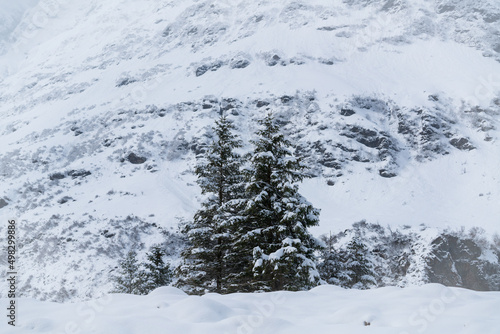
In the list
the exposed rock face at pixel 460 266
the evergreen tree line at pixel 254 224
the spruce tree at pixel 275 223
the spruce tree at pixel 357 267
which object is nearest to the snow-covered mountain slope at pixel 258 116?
the exposed rock face at pixel 460 266

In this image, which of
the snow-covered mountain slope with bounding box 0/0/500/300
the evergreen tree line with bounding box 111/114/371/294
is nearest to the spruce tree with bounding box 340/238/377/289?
the evergreen tree line with bounding box 111/114/371/294

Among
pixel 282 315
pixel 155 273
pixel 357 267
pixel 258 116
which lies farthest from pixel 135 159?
pixel 282 315

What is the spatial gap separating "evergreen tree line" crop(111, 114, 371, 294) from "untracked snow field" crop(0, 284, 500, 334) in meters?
4.58

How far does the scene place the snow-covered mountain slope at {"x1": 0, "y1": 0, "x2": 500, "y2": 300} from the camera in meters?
60.0

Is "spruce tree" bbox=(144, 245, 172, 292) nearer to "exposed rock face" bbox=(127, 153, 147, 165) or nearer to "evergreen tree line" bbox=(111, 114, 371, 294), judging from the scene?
"evergreen tree line" bbox=(111, 114, 371, 294)

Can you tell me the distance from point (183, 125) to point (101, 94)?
143 ft

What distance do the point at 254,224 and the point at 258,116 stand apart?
256 feet

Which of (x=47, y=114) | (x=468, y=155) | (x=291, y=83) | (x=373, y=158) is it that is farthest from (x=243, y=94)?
(x=47, y=114)

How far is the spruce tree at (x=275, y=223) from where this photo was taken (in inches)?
439

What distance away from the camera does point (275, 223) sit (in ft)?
40.8

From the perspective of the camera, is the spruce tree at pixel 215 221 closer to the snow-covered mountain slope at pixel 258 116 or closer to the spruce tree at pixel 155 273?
the spruce tree at pixel 155 273

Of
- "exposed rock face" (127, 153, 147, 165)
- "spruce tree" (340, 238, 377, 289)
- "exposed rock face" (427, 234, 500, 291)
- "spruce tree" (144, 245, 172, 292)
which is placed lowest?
"exposed rock face" (427, 234, 500, 291)

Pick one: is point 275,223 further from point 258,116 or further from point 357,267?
point 258,116

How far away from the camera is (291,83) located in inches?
3962
